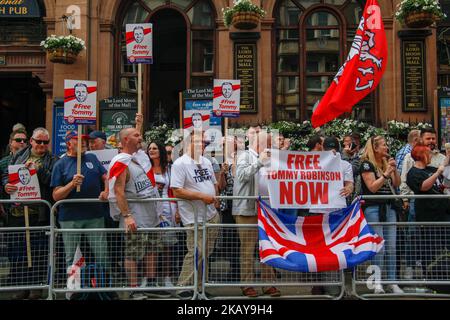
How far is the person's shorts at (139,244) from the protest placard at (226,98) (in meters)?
3.28

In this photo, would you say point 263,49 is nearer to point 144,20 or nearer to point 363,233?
point 144,20

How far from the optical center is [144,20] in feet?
45.1

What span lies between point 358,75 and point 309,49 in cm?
657

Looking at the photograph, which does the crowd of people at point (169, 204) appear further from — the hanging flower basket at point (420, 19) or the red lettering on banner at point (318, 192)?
the hanging flower basket at point (420, 19)

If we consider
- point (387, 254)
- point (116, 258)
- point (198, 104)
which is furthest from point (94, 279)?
point (198, 104)

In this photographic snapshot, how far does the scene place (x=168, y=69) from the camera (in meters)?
14.1

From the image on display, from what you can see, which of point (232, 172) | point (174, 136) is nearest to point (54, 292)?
point (232, 172)

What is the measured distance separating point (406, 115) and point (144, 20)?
700cm

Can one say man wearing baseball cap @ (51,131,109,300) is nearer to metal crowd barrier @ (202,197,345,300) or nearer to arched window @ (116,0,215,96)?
metal crowd barrier @ (202,197,345,300)

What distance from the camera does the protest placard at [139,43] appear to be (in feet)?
28.0

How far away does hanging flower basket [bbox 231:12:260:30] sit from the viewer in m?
12.2

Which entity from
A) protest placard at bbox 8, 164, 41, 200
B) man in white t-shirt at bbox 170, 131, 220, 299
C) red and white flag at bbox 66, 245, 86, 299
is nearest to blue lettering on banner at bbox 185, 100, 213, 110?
man in white t-shirt at bbox 170, 131, 220, 299

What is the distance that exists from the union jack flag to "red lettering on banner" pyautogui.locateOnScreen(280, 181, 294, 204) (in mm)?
181

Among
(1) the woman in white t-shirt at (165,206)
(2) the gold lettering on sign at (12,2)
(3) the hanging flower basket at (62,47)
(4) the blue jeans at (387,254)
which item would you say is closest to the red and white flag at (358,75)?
(4) the blue jeans at (387,254)
